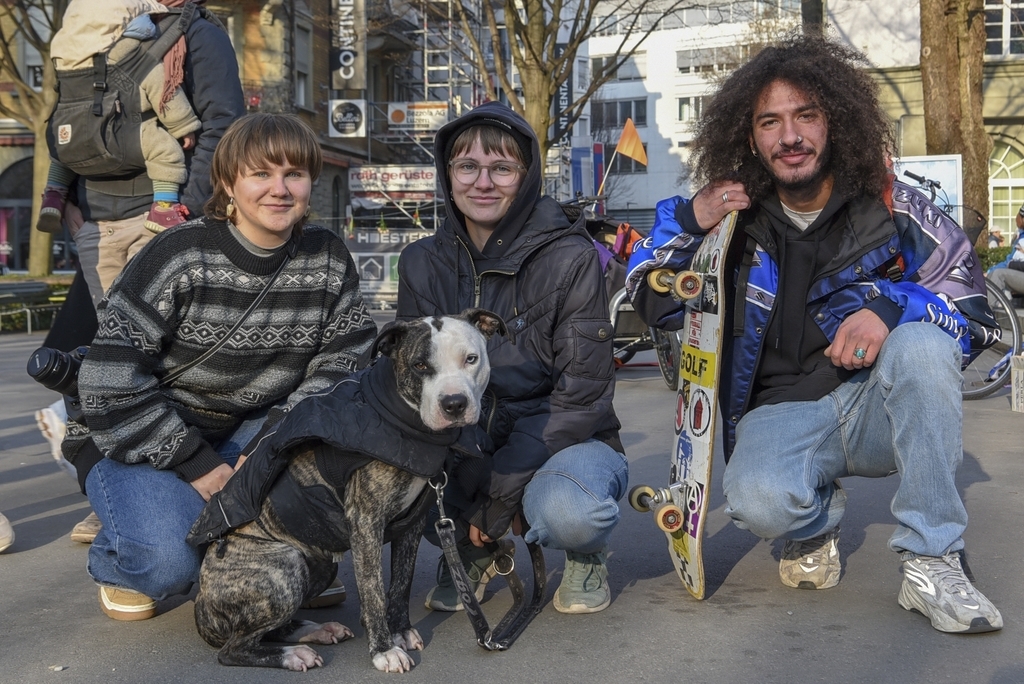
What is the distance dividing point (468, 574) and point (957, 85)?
13.2 m

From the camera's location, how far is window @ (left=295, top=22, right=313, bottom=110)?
33.5 metres

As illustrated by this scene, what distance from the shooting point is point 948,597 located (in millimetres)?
3635

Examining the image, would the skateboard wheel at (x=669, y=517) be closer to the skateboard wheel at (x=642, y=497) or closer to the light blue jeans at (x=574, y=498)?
the skateboard wheel at (x=642, y=497)

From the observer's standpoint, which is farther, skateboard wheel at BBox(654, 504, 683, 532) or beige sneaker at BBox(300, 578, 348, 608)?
beige sneaker at BBox(300, 578, 348, 608)

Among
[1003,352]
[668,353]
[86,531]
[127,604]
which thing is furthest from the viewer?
[1003,352]

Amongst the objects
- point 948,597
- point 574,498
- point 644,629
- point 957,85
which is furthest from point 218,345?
point 957,85

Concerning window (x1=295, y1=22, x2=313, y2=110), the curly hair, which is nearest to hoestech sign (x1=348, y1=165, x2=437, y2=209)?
window (x1=295, y1=22, x2=313, y2=110)

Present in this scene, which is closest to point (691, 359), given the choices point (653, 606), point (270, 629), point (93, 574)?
point (653, 606)

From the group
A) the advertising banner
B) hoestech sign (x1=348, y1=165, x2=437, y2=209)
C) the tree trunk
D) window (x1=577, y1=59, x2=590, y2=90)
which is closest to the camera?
the tree trunk

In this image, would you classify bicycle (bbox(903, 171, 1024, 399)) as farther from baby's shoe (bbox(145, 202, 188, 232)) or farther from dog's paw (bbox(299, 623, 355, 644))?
dog's paw (bbox(299, 623, 355, 644))

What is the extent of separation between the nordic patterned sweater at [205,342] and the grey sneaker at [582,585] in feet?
3.56

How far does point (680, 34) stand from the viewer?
62.5 meters

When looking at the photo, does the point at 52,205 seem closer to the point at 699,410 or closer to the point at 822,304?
the point at 699,410

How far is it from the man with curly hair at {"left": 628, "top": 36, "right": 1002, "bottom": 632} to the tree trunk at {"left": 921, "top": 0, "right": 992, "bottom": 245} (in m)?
11.7
